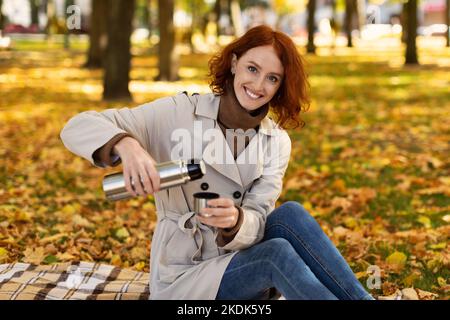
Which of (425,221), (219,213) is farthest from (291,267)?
(425,221)

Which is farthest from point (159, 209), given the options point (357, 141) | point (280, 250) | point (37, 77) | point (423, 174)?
point (37, 77)

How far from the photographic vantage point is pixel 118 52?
13258 mm

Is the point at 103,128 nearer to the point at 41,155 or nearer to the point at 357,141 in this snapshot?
the point at 41,155

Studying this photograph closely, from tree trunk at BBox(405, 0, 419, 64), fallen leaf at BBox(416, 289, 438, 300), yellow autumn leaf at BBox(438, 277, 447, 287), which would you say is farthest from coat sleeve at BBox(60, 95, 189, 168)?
tree trunk at BBox(405, 0, 419, 64)

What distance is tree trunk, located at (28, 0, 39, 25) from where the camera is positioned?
60.6 m

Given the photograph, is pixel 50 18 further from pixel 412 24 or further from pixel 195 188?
pixel 195 188

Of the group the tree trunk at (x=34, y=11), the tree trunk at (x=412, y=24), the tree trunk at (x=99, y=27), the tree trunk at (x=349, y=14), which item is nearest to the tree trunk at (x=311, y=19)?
the tree trunk at (x=349, y=14)

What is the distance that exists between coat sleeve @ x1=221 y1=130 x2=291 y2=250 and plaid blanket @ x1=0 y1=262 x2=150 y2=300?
91cm

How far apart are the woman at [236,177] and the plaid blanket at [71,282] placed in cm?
69

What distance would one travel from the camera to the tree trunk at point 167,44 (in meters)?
15.9

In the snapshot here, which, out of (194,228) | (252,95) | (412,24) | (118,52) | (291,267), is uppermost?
(412,24)

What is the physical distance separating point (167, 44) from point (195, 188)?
515 inches

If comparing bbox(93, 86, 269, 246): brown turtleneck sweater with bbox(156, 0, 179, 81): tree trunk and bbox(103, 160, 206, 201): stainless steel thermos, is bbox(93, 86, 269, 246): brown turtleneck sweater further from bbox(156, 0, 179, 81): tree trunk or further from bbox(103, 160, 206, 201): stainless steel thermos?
bbox(156, 0, 179, 81): tree trunk
